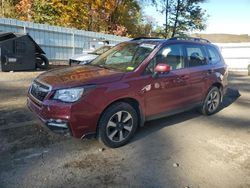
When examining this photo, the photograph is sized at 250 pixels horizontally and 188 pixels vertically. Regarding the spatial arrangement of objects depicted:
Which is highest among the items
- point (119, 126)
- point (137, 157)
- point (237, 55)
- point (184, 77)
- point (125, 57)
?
point (125, 57)

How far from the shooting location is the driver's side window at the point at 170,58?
16.3 ft

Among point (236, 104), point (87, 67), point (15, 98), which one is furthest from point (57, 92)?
point (236, 104)

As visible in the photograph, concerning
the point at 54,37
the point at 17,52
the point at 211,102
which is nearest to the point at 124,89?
the point at 211,102

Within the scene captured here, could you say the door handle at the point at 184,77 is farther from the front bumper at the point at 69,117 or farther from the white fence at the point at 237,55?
the white fence at the point at 237,55

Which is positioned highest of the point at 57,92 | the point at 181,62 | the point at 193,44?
the point at 193,44

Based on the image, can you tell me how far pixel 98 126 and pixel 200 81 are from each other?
274 cm

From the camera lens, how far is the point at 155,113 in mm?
5090

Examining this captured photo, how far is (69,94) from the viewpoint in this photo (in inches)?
160

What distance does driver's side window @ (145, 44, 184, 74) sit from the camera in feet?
16.3

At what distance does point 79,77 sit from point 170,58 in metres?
1.89

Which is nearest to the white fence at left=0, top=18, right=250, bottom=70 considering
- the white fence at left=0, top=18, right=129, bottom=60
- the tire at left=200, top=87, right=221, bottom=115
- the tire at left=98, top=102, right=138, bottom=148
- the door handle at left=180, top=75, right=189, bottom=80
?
the white fence at left=0, top=18, right=129, bottom=60

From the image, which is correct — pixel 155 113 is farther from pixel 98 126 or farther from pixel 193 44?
pixel 193 44

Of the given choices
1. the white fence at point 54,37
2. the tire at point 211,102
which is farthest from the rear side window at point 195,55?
the white fence at point 54,37

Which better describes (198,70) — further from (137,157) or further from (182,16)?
(182,16)
